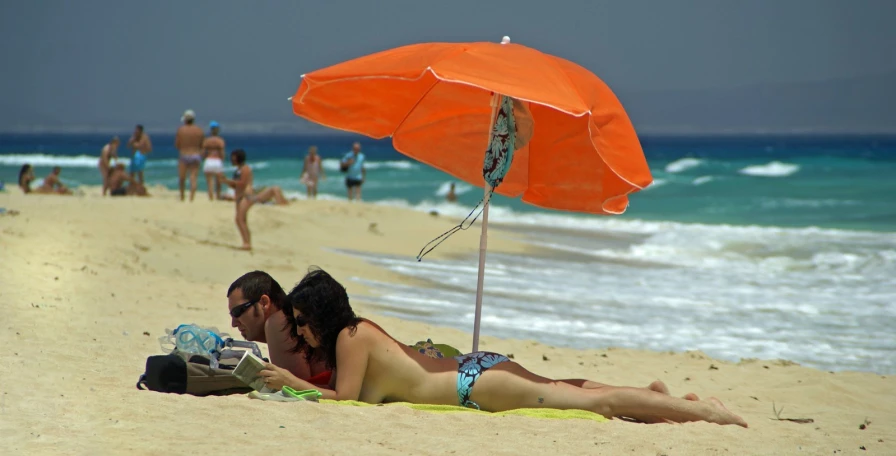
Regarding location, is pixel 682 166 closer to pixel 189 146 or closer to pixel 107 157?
pixel 107 157

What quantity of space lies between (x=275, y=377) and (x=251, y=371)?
0.42ft

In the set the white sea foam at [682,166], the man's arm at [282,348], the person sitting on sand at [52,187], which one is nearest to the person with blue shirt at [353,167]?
the person sitting on sand at [52,187]

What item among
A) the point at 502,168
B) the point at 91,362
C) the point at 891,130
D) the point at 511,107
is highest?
the point at 891,130

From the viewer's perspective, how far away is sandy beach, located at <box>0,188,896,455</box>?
400 cm

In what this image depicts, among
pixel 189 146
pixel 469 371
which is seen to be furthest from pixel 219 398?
pixel 189 146

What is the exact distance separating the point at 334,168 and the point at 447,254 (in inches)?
1346

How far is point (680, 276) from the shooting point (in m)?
12.9

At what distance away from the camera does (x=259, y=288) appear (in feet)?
16.0

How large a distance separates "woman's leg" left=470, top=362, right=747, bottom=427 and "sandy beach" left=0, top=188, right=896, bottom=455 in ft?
0.36

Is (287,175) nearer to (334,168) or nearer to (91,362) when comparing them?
(334,168)

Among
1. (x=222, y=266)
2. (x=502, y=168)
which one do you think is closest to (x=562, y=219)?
(x=222, y=266)

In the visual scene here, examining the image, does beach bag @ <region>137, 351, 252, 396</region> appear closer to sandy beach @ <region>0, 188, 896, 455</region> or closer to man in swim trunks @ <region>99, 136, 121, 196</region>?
sandy beach @ <region>0, 188, 896, 455</region>

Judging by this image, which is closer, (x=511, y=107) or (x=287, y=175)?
(x=511, y=107)

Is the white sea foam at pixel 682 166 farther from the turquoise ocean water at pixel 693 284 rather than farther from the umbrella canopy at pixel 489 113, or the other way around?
the umbrella canopy at pixel 489 113
